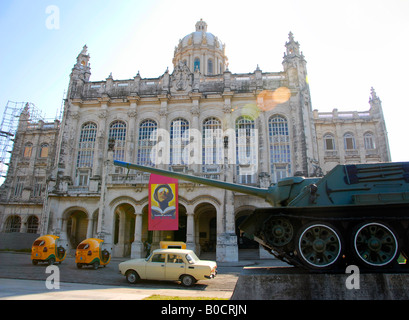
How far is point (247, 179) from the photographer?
27188mm

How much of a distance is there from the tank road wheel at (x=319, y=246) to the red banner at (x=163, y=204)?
50.4 ft

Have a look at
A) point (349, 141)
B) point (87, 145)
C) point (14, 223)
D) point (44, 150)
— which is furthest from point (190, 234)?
point (44, 150)

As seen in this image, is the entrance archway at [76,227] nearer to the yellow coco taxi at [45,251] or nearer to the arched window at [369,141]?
the yellow coco taxi at [45,251]

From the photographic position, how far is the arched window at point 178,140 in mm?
28406

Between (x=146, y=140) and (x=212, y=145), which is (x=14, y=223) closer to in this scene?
(x=146, y=140)

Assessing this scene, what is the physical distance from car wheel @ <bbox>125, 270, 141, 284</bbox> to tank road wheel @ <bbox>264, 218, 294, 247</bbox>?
6710mm

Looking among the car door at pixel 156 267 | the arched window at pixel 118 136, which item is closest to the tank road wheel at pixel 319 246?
the car door at pixel 156 267

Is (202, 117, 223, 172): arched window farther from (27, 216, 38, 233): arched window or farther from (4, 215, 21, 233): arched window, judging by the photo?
(4, 215, 21, 233): arched window

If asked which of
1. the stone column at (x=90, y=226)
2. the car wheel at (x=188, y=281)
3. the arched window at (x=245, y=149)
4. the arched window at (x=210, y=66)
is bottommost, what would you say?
the car wheel at (x=188, y=281)

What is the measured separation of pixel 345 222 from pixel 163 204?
16304mm

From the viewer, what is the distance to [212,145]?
28531mm

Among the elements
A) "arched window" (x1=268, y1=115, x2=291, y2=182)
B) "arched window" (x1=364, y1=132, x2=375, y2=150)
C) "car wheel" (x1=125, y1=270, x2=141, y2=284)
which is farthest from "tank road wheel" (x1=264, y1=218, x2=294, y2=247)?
"arched window" (x1=364, y1=132, x2=375, y2=150)

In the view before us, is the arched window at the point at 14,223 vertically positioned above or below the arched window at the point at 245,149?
below
